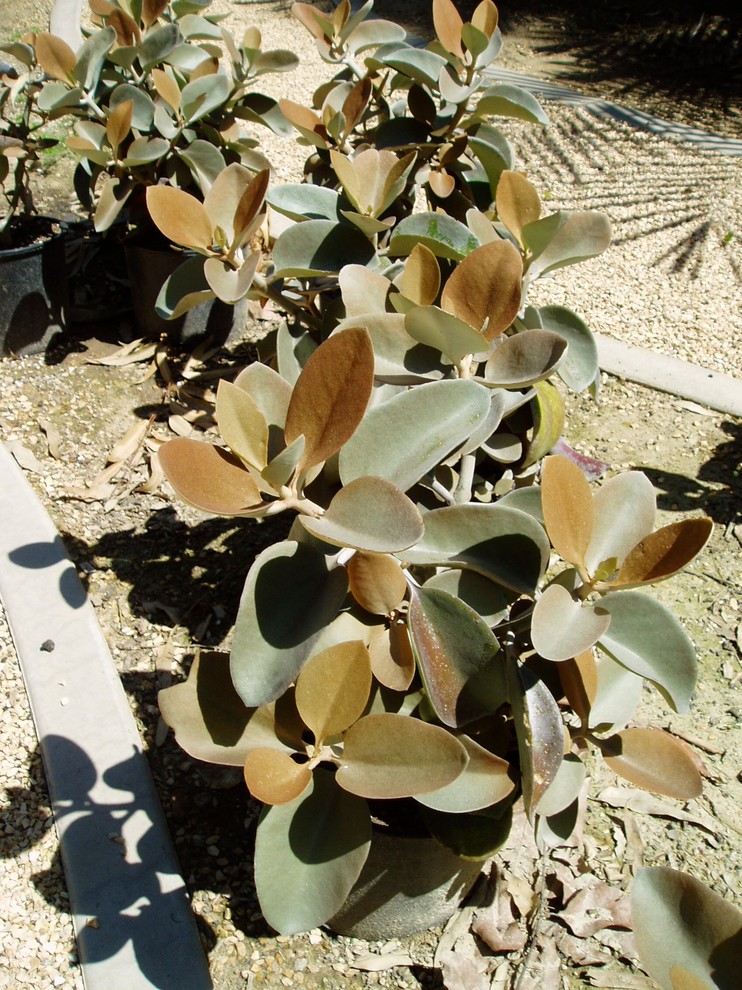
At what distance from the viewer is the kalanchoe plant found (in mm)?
959

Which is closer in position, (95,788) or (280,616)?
(280,616)

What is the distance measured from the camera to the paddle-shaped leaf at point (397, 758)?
3.13ft

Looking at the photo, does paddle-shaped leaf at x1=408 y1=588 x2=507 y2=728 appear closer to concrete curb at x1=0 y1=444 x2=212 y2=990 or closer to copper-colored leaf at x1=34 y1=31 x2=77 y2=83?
concrete curb at x1=0 y1=444 x2=212 y2=990

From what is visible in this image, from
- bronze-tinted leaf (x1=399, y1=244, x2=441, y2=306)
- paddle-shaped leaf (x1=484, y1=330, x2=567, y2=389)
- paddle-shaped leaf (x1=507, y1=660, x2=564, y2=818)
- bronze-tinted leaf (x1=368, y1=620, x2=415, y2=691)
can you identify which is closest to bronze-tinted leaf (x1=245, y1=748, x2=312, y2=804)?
bronze-tinted leaf (x1=368, y1=620, x2=415, y2=691)

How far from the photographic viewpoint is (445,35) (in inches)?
73.0

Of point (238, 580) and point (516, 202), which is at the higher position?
point (516, 202)

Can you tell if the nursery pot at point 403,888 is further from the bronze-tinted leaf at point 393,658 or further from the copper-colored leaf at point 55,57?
the copper-colored leaf at point 55,57

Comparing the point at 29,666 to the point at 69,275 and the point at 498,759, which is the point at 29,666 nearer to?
the point at 498,759

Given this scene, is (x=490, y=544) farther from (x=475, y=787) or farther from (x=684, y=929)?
(x=684, y=929)

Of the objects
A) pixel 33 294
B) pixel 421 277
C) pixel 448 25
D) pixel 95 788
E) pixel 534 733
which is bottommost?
pixel 95 788

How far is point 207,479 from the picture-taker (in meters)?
0.96

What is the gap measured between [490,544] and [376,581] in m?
0.16

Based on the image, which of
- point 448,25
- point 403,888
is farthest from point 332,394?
point 448,25

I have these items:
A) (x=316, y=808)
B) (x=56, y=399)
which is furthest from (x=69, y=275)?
(x=316, y=808)
